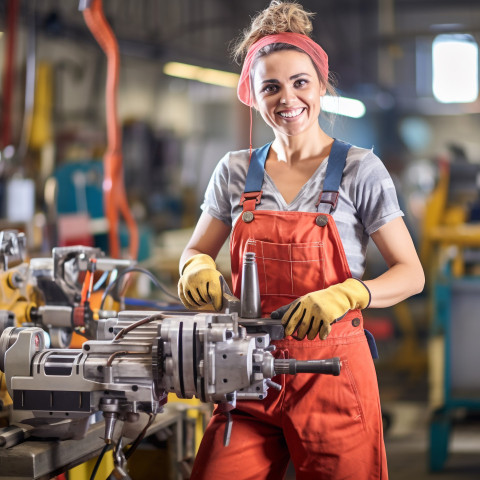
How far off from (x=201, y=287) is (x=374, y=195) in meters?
A: 0.44

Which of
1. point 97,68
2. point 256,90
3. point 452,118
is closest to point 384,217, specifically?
point 256,90

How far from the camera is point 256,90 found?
190cm

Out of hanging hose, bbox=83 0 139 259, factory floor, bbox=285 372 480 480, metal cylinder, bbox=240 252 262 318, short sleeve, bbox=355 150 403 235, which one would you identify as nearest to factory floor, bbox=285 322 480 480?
factory floor, bbox=285 372 480 480

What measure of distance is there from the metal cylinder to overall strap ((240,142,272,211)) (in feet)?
0.66

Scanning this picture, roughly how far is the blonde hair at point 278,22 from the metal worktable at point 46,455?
0.98 meters

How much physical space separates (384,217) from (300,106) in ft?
1.04

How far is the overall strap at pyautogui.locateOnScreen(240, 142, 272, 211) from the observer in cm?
188

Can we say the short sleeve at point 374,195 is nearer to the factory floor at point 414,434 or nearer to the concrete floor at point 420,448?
the factory floor at point 414,434

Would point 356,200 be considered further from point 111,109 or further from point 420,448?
point 420,448

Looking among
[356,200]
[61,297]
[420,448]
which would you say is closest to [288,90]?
[356,200]

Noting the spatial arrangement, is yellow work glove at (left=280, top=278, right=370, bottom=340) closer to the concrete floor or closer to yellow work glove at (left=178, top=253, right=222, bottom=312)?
yellow work glove at (left=178, top=253, right=222, bottom=312)

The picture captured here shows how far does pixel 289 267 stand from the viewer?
70.9 inches

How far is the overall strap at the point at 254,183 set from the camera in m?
1.88

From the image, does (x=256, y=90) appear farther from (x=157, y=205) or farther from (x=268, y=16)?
(x=157, y=205)
